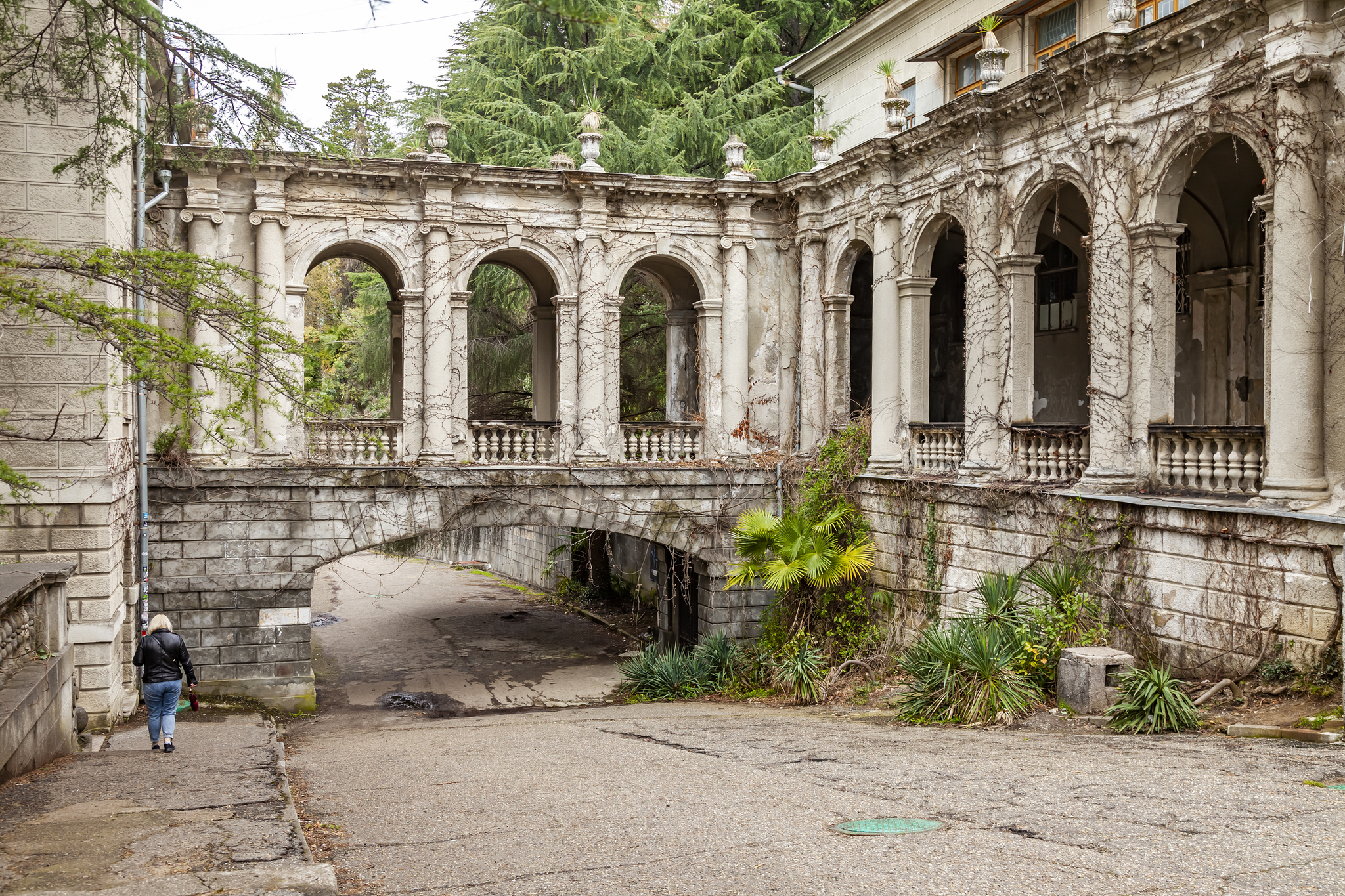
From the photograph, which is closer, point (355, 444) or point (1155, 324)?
point (1155, 324)

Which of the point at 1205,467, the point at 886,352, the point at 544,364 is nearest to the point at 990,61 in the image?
the point at 886,352

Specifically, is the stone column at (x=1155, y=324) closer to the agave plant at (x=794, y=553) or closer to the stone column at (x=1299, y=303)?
the stone column at (x=1299, y=303)

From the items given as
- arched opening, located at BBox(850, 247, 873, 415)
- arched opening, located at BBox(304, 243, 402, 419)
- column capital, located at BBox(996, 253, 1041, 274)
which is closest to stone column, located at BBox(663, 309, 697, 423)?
arched opening, located at BBox(850, 247, 873, 415)

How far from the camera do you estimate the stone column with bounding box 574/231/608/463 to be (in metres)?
19.0

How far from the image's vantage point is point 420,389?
18281 millimetres

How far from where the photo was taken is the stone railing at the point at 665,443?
19.3m

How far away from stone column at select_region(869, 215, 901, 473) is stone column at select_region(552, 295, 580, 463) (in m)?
Result: 4.89

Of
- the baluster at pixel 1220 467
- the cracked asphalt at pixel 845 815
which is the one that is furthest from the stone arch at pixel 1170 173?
the cracked asphalt at pixel 845 815

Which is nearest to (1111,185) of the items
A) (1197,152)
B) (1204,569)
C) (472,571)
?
(1197,152)

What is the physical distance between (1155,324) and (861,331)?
33.3ft

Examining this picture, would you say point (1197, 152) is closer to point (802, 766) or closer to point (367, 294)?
point (802, 766)

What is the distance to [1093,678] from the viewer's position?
11.5m

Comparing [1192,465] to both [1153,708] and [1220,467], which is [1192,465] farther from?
[1153,708]

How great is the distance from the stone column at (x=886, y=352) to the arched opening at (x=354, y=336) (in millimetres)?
7931
